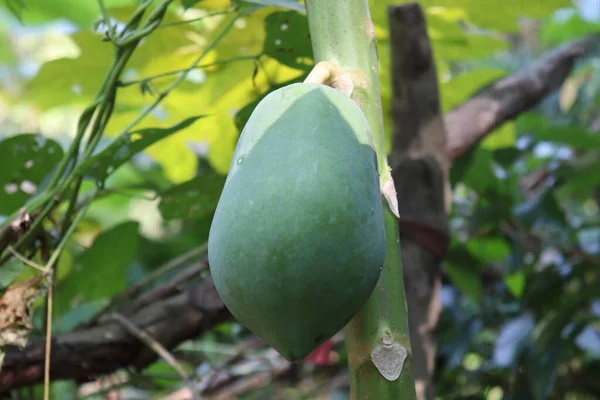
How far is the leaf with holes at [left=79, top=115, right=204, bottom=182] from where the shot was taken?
707 mm

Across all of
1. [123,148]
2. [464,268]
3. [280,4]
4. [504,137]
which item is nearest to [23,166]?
[123,148]

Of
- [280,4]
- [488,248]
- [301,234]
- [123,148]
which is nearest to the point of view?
[301,234]

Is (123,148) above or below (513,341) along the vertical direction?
above

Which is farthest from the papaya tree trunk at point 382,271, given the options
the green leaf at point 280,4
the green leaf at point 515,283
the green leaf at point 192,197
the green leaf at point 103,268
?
the green leaf at point 515,283

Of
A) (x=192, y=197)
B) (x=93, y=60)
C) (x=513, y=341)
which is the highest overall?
(x=93, y=60)

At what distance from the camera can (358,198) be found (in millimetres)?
397

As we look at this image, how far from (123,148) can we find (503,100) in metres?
0.91

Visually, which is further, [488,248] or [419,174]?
[488,248]

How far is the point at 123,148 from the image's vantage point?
77 cm

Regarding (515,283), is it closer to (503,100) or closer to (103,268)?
(503,100)

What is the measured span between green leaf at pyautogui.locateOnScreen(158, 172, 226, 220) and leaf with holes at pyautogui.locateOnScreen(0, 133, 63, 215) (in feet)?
0.56

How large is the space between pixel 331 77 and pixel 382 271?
0.15m

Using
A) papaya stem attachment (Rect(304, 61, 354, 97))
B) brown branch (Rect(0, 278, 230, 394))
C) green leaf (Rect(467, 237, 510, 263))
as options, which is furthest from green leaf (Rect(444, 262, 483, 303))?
papaya stem attachment (Rect(304, 61, 354, 97))

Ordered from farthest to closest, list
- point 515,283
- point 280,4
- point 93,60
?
1. point 515,283
2. point 93,60
3. point 280,4
